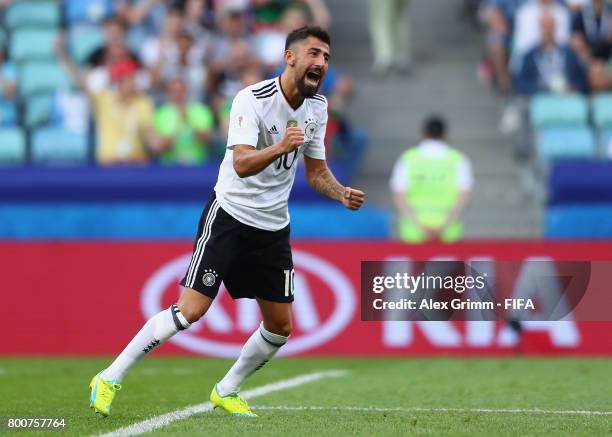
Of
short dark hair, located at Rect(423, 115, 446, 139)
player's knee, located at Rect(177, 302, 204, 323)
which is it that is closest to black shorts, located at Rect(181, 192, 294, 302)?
player's knee, located at Rect(177, 302, 204, 323)

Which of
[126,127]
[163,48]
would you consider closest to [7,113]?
[126,127]

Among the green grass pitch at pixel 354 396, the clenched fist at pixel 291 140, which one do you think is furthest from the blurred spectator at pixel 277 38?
the clenched fist at pixel 291 140

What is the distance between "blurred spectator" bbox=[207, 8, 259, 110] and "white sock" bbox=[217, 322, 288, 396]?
26.8 ft

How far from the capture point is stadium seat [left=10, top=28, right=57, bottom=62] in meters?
17.7

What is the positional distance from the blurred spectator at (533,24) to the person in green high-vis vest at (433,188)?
3.36 meters

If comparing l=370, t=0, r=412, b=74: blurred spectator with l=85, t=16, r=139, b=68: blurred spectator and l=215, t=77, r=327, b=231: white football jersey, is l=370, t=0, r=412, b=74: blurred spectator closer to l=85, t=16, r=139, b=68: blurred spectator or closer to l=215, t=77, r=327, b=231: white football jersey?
l=85, t=16, r=139, b=68: blurred spectator

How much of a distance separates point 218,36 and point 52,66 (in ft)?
6.96

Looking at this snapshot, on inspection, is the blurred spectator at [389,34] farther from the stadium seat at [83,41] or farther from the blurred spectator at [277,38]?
the stadium seat at [83,41]

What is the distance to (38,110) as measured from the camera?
16.7 meters

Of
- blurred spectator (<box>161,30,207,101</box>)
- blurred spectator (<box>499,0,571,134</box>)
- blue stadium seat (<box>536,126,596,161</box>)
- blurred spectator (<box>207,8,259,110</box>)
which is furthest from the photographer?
blurred spectator (<box>499,0,571,134</box>)

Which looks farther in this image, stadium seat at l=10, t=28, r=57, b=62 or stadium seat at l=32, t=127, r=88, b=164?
stadium seat at l=10, t=28, r=57, b=62

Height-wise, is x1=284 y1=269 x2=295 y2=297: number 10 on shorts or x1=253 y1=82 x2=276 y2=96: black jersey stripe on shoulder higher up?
x1=253 y1=82 x2=276 y2=96: black jersey stripe on shoulder

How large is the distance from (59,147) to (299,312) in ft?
12.5

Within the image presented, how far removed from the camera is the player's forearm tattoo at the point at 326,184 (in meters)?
7.76
